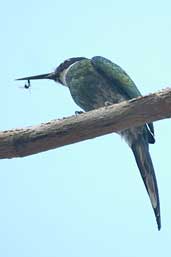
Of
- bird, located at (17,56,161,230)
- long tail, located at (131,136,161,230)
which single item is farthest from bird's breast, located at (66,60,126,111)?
long tail, located at (131,136,161,230)

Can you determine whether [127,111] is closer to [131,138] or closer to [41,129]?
[41,129]

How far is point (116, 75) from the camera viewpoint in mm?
4688

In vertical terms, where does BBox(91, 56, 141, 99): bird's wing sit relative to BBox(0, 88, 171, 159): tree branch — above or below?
below

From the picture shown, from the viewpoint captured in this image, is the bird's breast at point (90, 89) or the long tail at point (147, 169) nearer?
the long tail at point (147, 169)

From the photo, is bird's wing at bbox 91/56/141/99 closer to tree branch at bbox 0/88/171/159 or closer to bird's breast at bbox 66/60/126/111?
bird's breast at bbox 66/60/126/111

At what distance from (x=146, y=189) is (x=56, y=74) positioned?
1576mm

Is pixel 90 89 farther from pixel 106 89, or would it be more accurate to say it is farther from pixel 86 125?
pixel 86 125

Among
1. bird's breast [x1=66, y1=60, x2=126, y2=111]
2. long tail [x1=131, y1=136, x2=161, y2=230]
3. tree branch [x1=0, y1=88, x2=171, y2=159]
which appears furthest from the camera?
bird's breast [x1=66, y1=60, x2=126, y2=111]

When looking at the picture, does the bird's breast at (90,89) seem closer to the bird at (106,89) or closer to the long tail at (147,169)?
the bird at (106,89)

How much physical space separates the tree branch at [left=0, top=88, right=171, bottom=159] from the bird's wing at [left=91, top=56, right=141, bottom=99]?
172 cm

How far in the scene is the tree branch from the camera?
2810 mm

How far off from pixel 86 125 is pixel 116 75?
1.87 metres

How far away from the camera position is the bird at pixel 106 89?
13.9 feet

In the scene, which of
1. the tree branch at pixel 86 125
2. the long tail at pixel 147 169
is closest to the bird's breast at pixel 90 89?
the long tail at pixel 147 169
